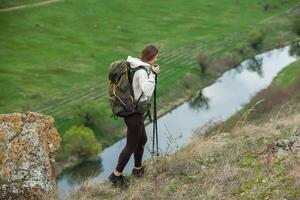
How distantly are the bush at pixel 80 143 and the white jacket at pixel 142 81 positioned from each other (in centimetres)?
3073

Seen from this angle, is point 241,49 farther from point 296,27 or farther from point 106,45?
point 106,45

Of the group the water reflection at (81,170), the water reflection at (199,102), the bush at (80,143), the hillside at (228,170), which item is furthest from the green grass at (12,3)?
the hillside at (228,170)

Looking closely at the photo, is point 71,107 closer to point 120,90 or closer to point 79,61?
point 79,61

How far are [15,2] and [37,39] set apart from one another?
1261 cm

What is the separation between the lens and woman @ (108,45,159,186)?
780 centimetres

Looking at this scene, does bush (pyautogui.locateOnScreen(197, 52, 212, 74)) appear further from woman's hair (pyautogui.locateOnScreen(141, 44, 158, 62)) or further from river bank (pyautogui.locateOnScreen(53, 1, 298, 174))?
woman's hair (pyautogui.locateOnScreen(141, 44, 158, 62))

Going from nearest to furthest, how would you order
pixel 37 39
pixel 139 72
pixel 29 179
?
pixel 29 179, pixel 139 72, pixel 37 39

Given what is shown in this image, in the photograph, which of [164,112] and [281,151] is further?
[164,112]

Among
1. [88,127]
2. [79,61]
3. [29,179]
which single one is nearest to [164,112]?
[88,127]

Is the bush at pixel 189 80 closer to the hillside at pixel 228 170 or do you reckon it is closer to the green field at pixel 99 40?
the green field at pixel 99 40

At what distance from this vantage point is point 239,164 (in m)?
8.00

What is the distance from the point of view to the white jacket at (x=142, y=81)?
7.78 metres

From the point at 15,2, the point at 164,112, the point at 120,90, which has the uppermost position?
the point at 120,90

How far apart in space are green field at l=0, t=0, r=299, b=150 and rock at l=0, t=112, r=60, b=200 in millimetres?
34514
